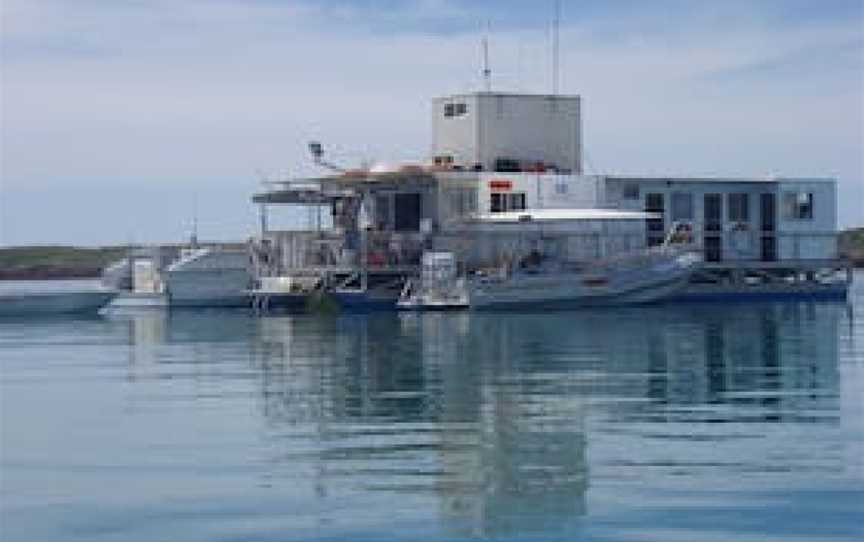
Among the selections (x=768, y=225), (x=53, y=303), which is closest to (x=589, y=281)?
(x=768, y=225)

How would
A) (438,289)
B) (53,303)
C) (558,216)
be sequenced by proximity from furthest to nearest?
(53,303) < (558,216) < (438,289)

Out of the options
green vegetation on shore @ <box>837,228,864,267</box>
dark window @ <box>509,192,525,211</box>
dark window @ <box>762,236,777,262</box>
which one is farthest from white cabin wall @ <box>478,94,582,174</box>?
green vegetation on shore @ <box>837,228,864,267</box>

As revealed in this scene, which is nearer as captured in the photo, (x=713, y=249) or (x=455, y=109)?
(x=713, y=249)

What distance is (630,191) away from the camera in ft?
174

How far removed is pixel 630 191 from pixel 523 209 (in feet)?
12.9

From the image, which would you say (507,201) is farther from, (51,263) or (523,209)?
(51,263)

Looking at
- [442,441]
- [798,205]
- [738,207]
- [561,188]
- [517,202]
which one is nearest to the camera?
[442,441]

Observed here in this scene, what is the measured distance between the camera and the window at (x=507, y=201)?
51.1 meters

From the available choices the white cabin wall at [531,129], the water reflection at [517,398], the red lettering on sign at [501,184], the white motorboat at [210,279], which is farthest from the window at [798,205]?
the white motorboat at [210,279]

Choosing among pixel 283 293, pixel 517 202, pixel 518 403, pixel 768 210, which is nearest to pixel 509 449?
pixel 518 403

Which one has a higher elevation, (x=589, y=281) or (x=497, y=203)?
(x=497, y=203)

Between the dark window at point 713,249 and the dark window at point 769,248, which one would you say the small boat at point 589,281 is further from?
the dark window at point 769,248

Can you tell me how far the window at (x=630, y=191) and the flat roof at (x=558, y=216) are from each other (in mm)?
2530

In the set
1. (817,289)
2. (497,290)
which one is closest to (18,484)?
(497,290)
